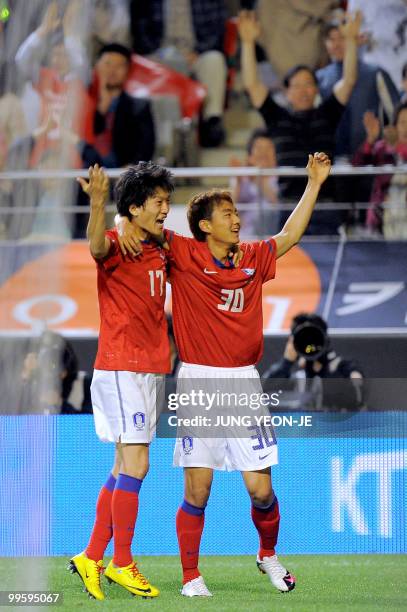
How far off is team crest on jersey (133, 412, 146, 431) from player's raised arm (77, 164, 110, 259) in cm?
65

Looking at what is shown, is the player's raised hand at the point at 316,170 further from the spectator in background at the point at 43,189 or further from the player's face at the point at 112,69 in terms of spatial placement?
the player's face at the point at 112,69

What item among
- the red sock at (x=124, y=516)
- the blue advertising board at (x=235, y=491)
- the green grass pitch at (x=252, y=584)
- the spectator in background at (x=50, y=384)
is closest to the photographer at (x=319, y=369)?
the blue advertising board at (x=235, y=491)

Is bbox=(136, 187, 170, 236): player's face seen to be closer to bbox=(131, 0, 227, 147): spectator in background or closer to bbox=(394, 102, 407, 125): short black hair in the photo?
bbox=(394, 102, 407, 125): short black hair

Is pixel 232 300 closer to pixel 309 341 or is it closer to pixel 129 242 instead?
pixel 129 242

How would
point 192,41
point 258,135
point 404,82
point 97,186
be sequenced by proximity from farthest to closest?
point 192,41 → point 404,82 → point 258,135 → point 97,186

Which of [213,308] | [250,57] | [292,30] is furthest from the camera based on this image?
[292,30]

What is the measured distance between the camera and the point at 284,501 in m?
6.37

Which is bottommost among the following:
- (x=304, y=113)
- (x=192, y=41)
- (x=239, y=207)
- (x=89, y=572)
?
(x=89, y=572)

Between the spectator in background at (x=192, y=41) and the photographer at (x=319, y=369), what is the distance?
139 inches

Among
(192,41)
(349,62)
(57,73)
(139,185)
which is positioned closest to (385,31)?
(349,62)

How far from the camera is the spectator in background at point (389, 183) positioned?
888 cm

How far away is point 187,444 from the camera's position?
5.19 meters

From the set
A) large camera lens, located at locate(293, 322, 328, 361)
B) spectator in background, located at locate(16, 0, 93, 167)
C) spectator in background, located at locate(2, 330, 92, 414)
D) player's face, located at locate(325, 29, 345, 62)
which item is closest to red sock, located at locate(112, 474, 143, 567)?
spectator in background, located at locate(2, 330, 92, 414)

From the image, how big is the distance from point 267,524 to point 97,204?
1504 millimetres
